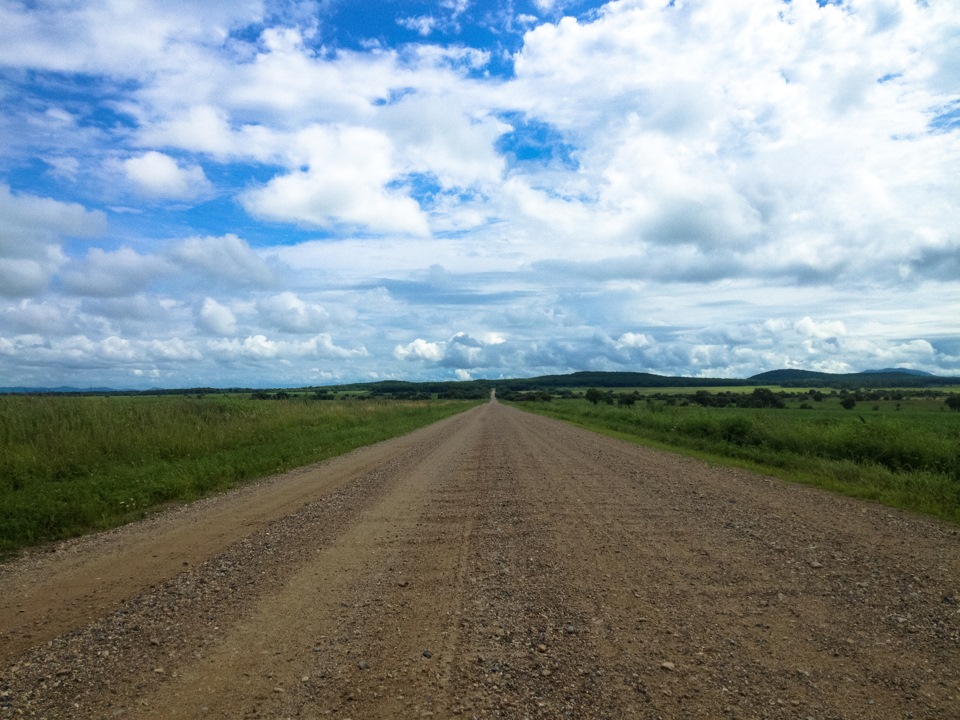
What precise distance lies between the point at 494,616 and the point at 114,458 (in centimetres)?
1352

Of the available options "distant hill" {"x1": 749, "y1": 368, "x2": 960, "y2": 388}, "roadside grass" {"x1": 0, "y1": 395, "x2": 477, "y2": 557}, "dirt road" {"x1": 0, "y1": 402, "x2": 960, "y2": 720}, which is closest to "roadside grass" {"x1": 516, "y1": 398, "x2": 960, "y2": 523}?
"dirt road" {"x1": 0, "y1": 402, "x2": 960, "y2": 720}

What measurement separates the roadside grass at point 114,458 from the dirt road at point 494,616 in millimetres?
1206

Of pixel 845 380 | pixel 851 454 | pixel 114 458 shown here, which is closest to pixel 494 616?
pixel 114 458

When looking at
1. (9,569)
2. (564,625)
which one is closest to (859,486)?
(564,625)

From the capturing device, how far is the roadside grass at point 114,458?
9.68 m

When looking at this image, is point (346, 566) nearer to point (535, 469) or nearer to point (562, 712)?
point (562, 712)

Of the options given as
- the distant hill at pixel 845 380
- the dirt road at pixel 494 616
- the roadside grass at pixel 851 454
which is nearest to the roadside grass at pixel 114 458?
the dirt road at pixel 494 616

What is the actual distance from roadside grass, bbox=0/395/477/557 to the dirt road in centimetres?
121

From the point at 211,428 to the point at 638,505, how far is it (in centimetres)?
1645

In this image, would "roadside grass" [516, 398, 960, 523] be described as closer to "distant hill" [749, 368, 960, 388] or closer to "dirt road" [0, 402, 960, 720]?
"dirt road" [0, 402, 960, 720]

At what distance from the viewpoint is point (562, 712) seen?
12.3 ft

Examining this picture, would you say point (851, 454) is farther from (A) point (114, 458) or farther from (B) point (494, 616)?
(A) point (114, 458)

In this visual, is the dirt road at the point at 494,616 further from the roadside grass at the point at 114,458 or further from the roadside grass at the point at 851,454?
the roadside grass at the point at 851,454

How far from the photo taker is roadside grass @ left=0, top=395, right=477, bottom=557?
381 inches
